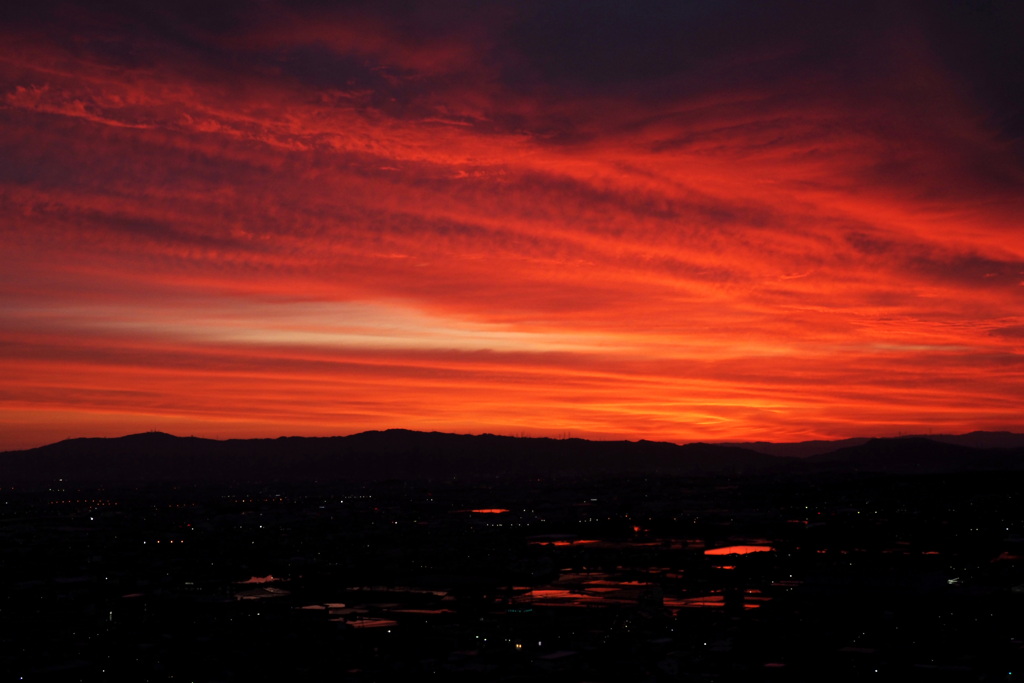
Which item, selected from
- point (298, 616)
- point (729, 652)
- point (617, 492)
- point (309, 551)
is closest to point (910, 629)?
point (729, 652)

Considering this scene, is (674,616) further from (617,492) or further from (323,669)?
(617,492)

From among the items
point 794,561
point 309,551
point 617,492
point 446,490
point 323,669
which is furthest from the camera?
point 446,490

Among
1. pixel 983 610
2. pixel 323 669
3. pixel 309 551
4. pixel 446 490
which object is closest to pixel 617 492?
pixel 446 490

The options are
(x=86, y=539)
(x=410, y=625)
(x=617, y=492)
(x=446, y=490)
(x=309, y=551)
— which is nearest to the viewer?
(x=410, y=625)

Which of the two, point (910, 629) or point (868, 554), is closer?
point (910, 629)

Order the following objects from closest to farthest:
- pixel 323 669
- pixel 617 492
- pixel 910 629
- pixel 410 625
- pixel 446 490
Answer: pixel 323 669
pixel 910 629
pixel 410 625
pixel 617 492
pixel 446 490

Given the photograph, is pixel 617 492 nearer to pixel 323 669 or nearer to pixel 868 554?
pixel 868 554
